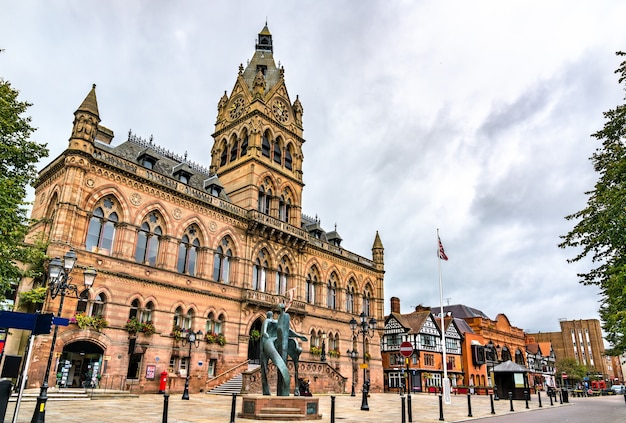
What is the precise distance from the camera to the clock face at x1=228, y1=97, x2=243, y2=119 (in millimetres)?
43656

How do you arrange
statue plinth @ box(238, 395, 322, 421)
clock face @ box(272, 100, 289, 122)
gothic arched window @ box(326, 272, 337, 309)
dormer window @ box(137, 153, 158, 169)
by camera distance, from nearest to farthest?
1. statue plinth @ box(238, 395, 322, 421)
2. dormer window @ box(137, 153, 158, 169)
3. clock face @ box(272, 100, 289, 122)
4. gothic arched window @ box(326, 272, 337, 309)

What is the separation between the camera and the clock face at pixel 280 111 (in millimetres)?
44156

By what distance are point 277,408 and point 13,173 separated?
15595 mm

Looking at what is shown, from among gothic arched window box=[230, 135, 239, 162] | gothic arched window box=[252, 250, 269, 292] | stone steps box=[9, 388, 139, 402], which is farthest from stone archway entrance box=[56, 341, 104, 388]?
gothic arched window box=[230, 135, 239, 162]

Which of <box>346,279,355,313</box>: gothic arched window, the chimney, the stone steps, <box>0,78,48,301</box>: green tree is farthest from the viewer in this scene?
Answer: the chimney

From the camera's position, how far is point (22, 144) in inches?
773

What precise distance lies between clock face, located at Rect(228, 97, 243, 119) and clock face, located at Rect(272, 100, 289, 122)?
3306 mm

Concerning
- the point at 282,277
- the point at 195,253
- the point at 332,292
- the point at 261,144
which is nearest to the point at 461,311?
the point at 332,292

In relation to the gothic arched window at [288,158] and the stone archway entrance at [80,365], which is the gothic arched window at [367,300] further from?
the stone archway entrance at [80,365]

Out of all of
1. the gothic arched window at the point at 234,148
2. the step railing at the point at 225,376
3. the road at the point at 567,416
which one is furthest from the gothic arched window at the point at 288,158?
the road at the point at 567,416

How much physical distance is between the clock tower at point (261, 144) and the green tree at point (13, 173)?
1938 centimetres

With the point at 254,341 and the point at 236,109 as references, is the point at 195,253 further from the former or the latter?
the point at 236,109

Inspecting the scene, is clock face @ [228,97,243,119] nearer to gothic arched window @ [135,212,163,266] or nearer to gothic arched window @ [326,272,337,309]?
gothic arched window @ [135,212,163,266]

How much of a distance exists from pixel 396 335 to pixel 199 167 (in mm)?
35557
